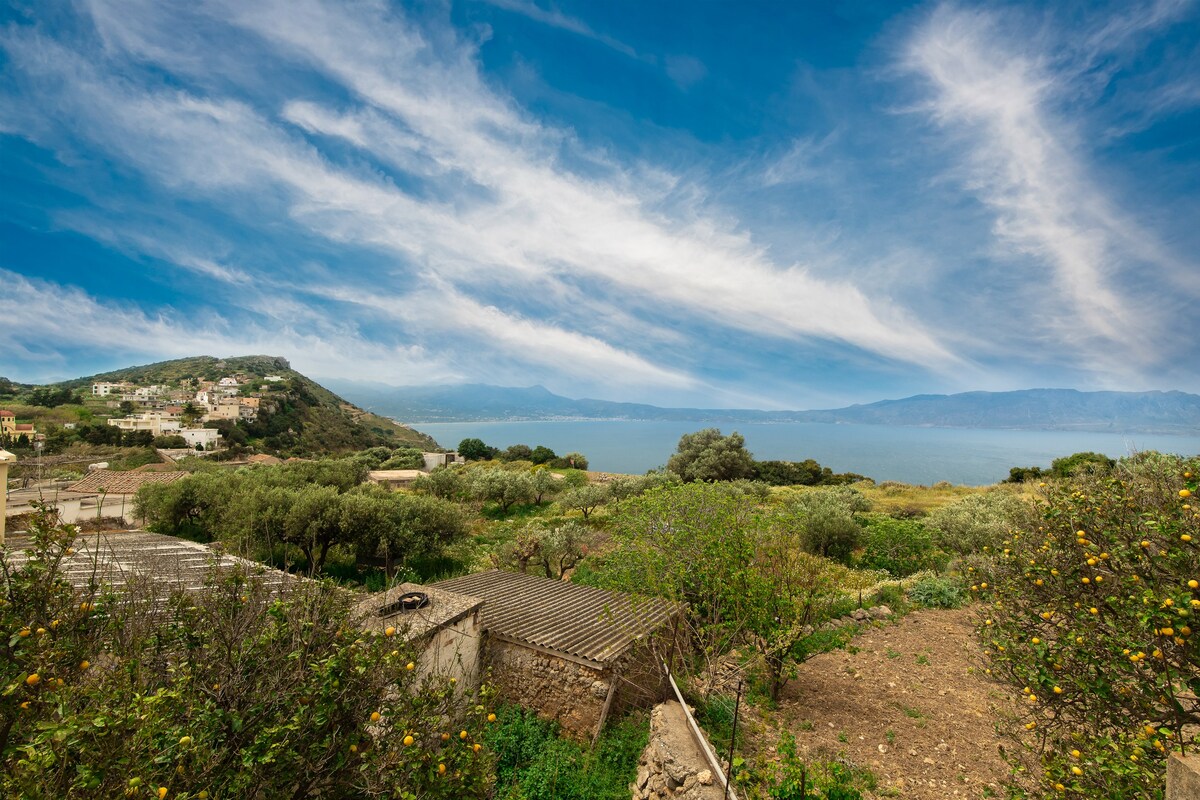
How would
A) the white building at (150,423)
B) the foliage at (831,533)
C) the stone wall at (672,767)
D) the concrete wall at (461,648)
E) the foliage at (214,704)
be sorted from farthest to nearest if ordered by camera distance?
1. the white building at (150,423)
2. the foliage at (831,533)
3. the concrete wall at (461,648)
4. the stone wall at (672,767)
5. the foliage at (214,704)

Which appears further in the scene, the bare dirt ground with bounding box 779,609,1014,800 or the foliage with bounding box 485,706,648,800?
A: the foliage with bounding box 485,706,648,800

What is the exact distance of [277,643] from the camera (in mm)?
3752

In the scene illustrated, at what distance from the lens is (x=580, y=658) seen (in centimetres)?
977

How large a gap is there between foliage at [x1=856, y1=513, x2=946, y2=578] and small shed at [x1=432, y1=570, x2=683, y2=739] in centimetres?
1459

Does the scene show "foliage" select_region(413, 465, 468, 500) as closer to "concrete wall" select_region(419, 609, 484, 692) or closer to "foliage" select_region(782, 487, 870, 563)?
"foliage" select_region(782, 487, 870, 563)

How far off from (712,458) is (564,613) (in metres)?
33.9

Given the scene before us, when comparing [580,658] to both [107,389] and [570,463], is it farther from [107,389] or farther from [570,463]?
[107,389]

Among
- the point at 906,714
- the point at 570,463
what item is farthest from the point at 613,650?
the point at 570,463

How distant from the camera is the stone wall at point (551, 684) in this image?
966 centimetres

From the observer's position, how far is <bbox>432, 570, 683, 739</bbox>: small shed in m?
9.63

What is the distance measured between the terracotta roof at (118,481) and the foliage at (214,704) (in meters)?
29.7

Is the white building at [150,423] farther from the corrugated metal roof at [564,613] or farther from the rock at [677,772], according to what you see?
the rock at [677,772]

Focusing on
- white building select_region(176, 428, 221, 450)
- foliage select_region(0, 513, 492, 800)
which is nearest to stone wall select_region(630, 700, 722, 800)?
foliage select_region(0, 513, 492, 800)

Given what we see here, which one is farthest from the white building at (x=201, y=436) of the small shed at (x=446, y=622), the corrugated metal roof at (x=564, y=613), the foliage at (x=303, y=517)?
the small shed at (x=446, y=622)
